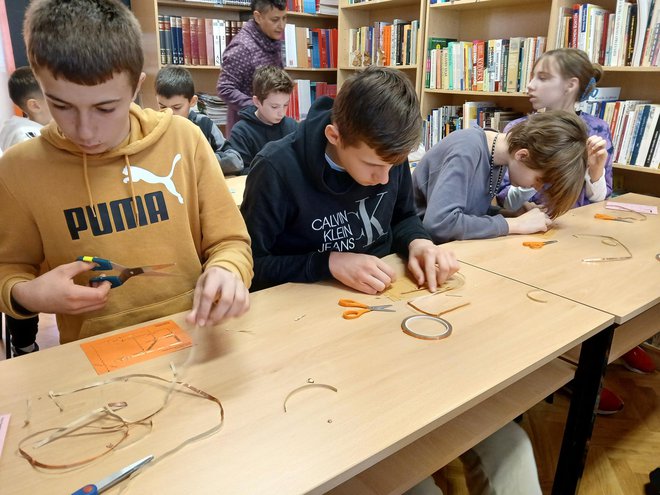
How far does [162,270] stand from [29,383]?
0.36 m

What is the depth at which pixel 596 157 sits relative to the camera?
193 cm

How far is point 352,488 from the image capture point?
0.89m

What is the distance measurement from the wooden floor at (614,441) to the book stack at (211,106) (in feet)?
7.39

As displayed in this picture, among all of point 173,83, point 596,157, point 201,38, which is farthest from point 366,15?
point 596,157

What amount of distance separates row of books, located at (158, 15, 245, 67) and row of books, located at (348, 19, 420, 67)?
91cm

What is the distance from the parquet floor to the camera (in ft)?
5.00

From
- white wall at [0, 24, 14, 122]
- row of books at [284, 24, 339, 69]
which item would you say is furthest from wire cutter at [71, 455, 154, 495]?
row of books at [284, 24, 339, 69]

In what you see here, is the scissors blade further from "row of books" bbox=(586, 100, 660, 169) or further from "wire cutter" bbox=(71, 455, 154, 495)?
"row of books" bbox=(586, 100, 660, 169)

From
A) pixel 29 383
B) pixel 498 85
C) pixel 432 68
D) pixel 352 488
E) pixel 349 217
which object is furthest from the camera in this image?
pixel 432 68

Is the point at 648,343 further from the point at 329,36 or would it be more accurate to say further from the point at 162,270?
the point at 329,36

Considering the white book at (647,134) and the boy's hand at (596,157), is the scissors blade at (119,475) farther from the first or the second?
the white book at (647,134)

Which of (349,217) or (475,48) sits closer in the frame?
(349,217)

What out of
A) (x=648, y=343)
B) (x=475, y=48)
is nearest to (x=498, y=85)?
(x=475, y=48)

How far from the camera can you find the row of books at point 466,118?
10.0 ft
